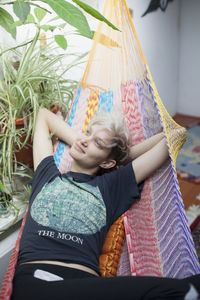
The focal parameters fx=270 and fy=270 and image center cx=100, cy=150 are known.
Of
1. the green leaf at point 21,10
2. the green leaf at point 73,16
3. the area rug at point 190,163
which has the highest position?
the green leaf at point 21,10

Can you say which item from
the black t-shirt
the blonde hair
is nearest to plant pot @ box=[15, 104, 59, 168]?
the black t-shirt

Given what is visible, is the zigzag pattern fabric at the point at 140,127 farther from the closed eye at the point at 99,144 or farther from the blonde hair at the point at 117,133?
the closed eye at the point at 99,144

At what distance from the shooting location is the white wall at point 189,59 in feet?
11.2

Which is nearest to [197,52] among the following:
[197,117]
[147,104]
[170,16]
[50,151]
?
[170,16]

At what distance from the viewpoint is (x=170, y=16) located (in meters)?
3.16

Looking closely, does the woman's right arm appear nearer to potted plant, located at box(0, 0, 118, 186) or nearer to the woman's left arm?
potted plant, located at box(0, 0, 118, 186)

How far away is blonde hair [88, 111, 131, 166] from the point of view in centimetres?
110

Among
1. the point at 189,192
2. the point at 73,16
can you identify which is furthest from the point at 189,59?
the point at 73,16

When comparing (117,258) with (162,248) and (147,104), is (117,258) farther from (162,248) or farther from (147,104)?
(147,104)

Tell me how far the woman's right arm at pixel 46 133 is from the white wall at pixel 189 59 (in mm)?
2897

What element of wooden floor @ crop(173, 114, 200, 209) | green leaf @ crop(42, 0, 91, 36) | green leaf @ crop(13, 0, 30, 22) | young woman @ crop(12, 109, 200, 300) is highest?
green leaf @ crop(13, 0, 30, 22)

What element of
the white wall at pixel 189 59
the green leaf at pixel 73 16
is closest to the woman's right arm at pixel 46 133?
the green leaf at pixel 73 16

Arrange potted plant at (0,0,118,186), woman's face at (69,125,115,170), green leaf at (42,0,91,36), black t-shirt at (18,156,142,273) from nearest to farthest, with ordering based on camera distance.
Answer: green leaf at (42,0,91,36) < black t-shirt at (18,156,142,273) < woman's face at (69,125,115,170) < potted plant at (0,0,118,186)

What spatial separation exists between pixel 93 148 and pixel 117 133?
4.7 inches
